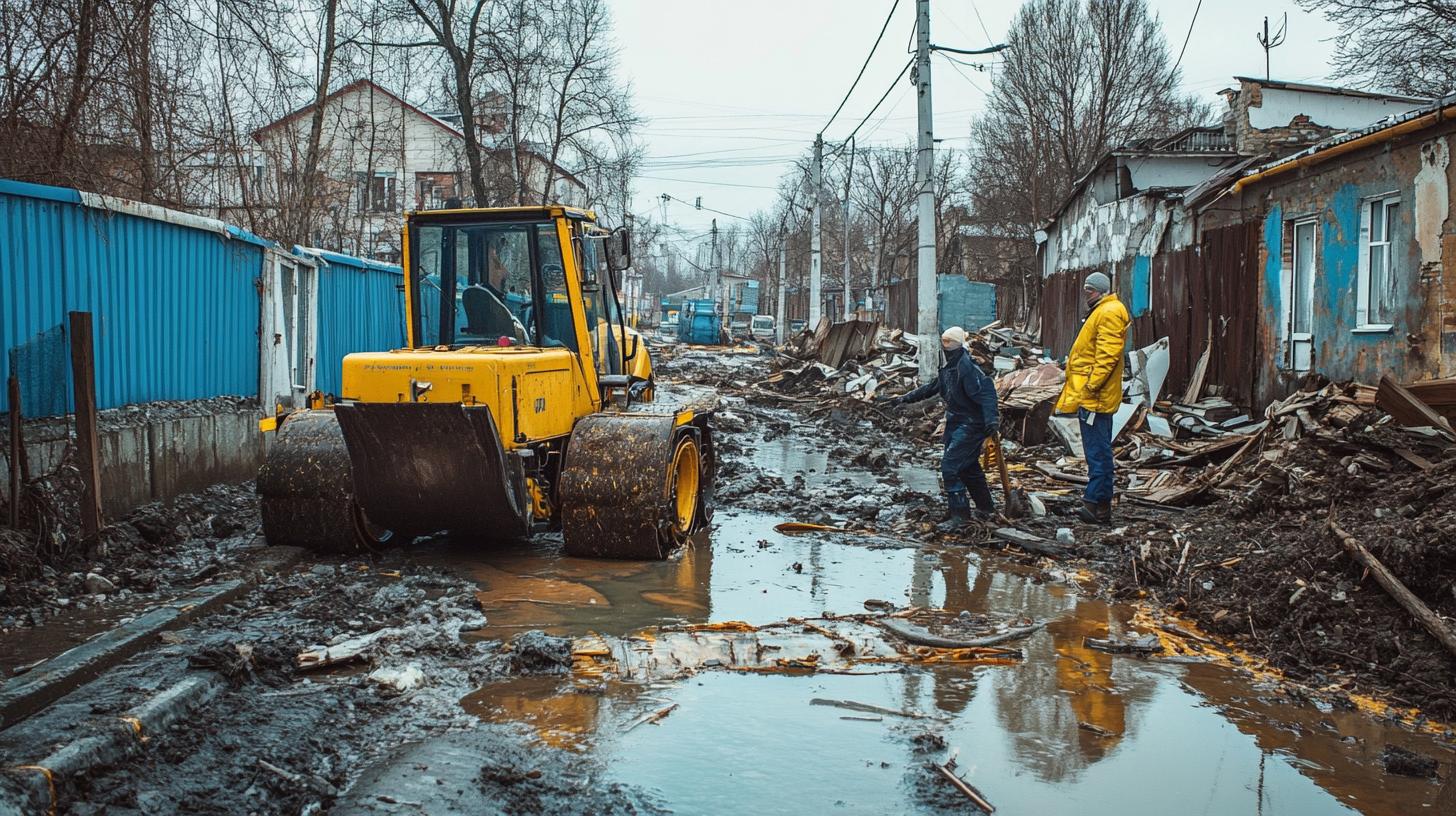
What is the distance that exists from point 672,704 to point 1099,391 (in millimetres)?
5517

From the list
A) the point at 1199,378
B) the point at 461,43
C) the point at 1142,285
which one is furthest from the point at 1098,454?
the point at 461,43

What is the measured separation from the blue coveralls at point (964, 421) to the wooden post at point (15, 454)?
6551 mm

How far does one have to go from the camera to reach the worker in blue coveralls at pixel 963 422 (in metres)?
9.12

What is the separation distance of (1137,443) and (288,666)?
9.59m

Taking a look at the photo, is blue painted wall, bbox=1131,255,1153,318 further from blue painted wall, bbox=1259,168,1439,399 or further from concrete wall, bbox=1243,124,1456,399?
blue painted wall, bbox=1259,168,1439,399

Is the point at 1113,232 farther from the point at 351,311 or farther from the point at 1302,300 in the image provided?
the point at 351,311

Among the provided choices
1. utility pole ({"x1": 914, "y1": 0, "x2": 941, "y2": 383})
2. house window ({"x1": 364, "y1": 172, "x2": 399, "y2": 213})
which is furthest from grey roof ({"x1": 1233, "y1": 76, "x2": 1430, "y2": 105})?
house window ({"x1": 364, "y1": 172, "x2": 399, "y2": 213})

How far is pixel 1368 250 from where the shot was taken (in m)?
12.0

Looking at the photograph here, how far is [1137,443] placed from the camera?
1212cm

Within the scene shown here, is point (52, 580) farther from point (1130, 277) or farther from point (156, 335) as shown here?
point (1130, 277)

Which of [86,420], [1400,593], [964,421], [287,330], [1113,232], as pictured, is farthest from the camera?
[1113,232]

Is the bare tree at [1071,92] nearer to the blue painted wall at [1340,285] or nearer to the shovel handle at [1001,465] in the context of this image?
the blue painted wall at [1340,285]

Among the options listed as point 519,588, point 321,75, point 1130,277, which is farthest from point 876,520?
point 321,75

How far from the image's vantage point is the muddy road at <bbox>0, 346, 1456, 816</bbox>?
3992 millimetres
